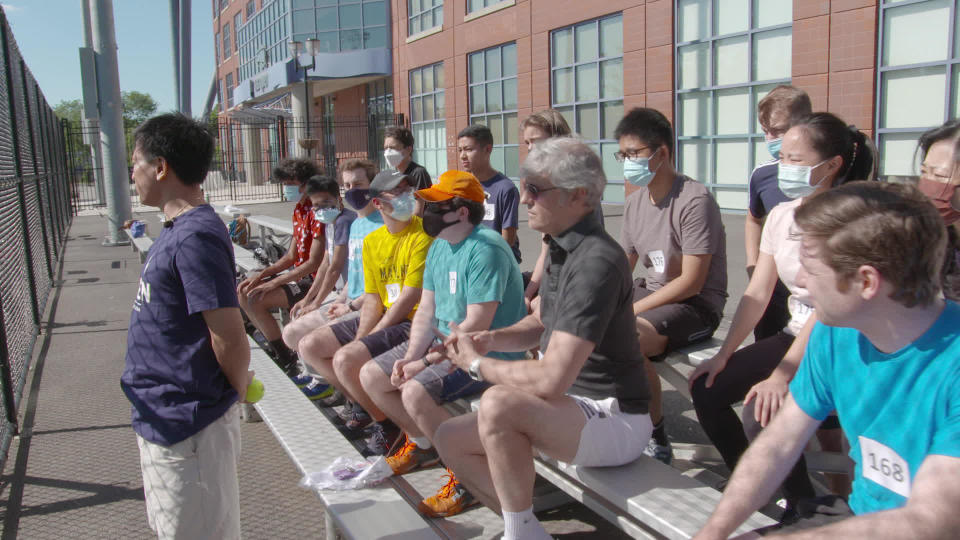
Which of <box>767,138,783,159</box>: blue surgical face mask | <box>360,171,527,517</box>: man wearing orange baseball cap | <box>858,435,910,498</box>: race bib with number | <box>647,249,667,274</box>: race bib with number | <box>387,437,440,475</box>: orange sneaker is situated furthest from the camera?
<box>767,138,783,159</box>: blue surgical face mask

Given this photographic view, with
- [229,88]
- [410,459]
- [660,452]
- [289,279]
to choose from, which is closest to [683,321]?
[660,452]

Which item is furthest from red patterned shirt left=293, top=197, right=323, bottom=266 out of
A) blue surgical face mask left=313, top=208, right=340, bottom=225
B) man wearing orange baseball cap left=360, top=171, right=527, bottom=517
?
man wearing orange baseball cap left=360, top=171, right=527, bottom=517

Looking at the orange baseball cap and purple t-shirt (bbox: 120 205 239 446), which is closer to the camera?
A: purple t-shirt (bbox: 120 205 239 446)

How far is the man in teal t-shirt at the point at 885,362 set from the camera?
1471 mm

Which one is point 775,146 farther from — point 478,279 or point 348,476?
point 348,476

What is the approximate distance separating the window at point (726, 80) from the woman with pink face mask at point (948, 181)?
1072cm

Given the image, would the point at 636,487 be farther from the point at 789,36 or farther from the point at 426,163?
the point at 426,163

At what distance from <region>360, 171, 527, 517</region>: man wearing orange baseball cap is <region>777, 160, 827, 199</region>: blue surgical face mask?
1227mm

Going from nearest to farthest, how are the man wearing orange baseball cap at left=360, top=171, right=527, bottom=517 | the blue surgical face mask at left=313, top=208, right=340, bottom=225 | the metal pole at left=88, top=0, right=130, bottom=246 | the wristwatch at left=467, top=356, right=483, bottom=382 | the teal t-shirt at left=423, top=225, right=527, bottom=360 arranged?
the wristwatch at left=467, top=356, right=483, bottom=382 < the man wearing orange baseball cap at left=360, top=171, right=527, bottom=517 < the teal t-shirt at left=423, top=225, right=527, bottom=360 < the blue surgical face mask at left=313, top=208, right=340, bottom=225 < the metal pole at left=88, top=0, right=130, bottom=246

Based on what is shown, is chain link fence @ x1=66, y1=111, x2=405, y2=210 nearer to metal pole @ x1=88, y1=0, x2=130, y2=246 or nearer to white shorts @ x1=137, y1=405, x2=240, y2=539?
metal pole @ x1=88, y1=0, x2=130, y2=246

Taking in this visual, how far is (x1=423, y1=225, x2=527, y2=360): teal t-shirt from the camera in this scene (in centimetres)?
336

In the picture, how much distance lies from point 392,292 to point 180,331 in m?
1.99

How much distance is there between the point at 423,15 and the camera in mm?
25234

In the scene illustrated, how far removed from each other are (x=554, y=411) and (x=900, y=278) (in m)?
1.19
